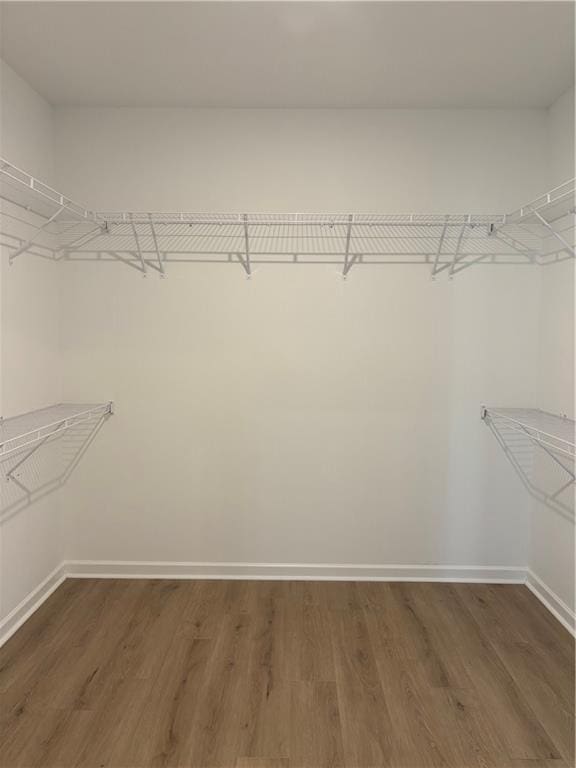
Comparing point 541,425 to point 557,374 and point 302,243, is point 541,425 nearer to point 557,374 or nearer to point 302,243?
point 557,374

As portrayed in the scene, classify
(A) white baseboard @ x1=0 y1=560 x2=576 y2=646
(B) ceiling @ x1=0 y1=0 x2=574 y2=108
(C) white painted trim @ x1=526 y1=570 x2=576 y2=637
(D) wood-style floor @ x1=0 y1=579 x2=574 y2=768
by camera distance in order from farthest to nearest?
(A) white baseboard @ x1=0 y1=560 x2=576 y2=646 < (C) white painted trim @ x1=526 y1=570 x2=576 y2=637 < (B) ceiling @ x1=0 y1=0 x2=574 y2=108 < (D) wood-style floor @ x1=0 y1=579 x2=574 y2=768

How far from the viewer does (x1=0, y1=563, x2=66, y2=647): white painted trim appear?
215cm

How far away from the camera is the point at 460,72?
85.4 inches

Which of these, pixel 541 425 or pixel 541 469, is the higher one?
pixel 541 425

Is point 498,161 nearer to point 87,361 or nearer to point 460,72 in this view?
point 460,72

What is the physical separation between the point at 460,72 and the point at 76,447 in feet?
8.75

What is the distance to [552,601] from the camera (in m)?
2.42

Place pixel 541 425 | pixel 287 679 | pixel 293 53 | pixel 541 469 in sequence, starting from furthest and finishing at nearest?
pixel 541 469 < pixel 541 425 < pixel 293 53 < pixel 287 679

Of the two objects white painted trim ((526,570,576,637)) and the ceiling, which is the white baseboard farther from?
the ceiling

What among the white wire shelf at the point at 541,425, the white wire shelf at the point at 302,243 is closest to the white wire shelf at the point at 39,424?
the white wire shelf at the point at 302,243

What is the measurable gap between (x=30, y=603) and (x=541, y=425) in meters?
2.59

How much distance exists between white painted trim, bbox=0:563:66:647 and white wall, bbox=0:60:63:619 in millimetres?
31

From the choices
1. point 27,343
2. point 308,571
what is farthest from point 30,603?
point 308,571

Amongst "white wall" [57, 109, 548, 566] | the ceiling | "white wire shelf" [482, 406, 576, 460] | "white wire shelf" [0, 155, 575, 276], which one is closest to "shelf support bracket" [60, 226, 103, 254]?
"white wire shelf" [0, 155, 575, 276]
